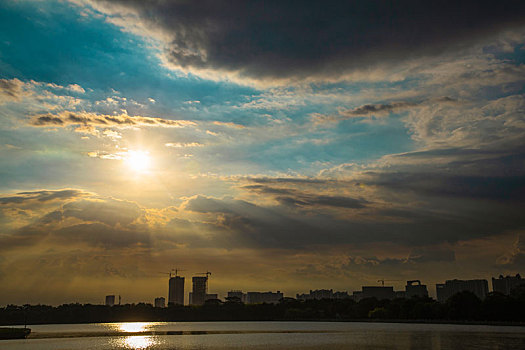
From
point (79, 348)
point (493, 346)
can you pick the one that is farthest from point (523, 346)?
point (79, 348)

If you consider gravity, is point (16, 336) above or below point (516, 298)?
below

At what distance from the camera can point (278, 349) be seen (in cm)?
9575

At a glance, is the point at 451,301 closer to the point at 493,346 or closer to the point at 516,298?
the point at 516,298

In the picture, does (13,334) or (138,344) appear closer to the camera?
(138,344)

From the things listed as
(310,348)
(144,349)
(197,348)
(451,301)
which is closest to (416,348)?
(310,348)

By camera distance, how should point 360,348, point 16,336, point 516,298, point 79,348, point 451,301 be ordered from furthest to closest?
point 451,301, point 516,298, point 16,336, point 79,348, point 360,348

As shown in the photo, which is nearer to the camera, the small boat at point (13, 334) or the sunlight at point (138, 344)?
the sunlight at point (138, 344)

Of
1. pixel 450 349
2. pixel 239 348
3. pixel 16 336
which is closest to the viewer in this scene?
pixel 450 349

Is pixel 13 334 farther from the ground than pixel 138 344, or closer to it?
closer to it

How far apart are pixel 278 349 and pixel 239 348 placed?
885 centimetres

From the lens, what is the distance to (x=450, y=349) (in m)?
84.7

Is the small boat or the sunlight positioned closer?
the sunlight

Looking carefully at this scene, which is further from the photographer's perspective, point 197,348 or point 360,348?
point 197,348

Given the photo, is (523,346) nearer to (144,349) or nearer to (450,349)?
(450,349)
